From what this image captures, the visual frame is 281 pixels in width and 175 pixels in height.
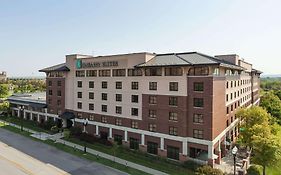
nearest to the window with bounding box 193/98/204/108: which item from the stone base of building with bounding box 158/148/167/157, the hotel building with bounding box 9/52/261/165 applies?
the hotel building with bounding box 9/52/261/165

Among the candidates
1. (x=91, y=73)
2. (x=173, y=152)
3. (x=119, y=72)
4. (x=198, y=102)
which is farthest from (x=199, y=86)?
(x=91, y=73)

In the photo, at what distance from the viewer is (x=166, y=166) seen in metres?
35.7

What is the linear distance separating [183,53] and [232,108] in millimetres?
14605

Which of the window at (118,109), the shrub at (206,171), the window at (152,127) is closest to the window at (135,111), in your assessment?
the window at (118,109)

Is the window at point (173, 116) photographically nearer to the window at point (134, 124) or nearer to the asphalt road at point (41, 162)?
the window at point (134, 124)

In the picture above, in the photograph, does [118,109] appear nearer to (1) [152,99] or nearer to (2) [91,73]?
(1) [152,99]

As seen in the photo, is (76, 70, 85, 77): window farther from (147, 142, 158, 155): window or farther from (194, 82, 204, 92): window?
(194, 82, 204, 92): window

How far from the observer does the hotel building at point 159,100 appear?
36062 mm

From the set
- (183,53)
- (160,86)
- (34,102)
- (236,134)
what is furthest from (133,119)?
(34,102)

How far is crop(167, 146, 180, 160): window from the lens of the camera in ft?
124

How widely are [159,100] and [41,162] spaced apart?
1993 centimetres

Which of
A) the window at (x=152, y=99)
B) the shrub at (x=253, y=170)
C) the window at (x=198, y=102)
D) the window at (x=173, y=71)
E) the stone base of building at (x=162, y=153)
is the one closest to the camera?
the shrub at (x=253, y=170)

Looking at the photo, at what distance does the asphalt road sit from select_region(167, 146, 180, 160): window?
9345mm

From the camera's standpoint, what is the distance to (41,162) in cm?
3588
